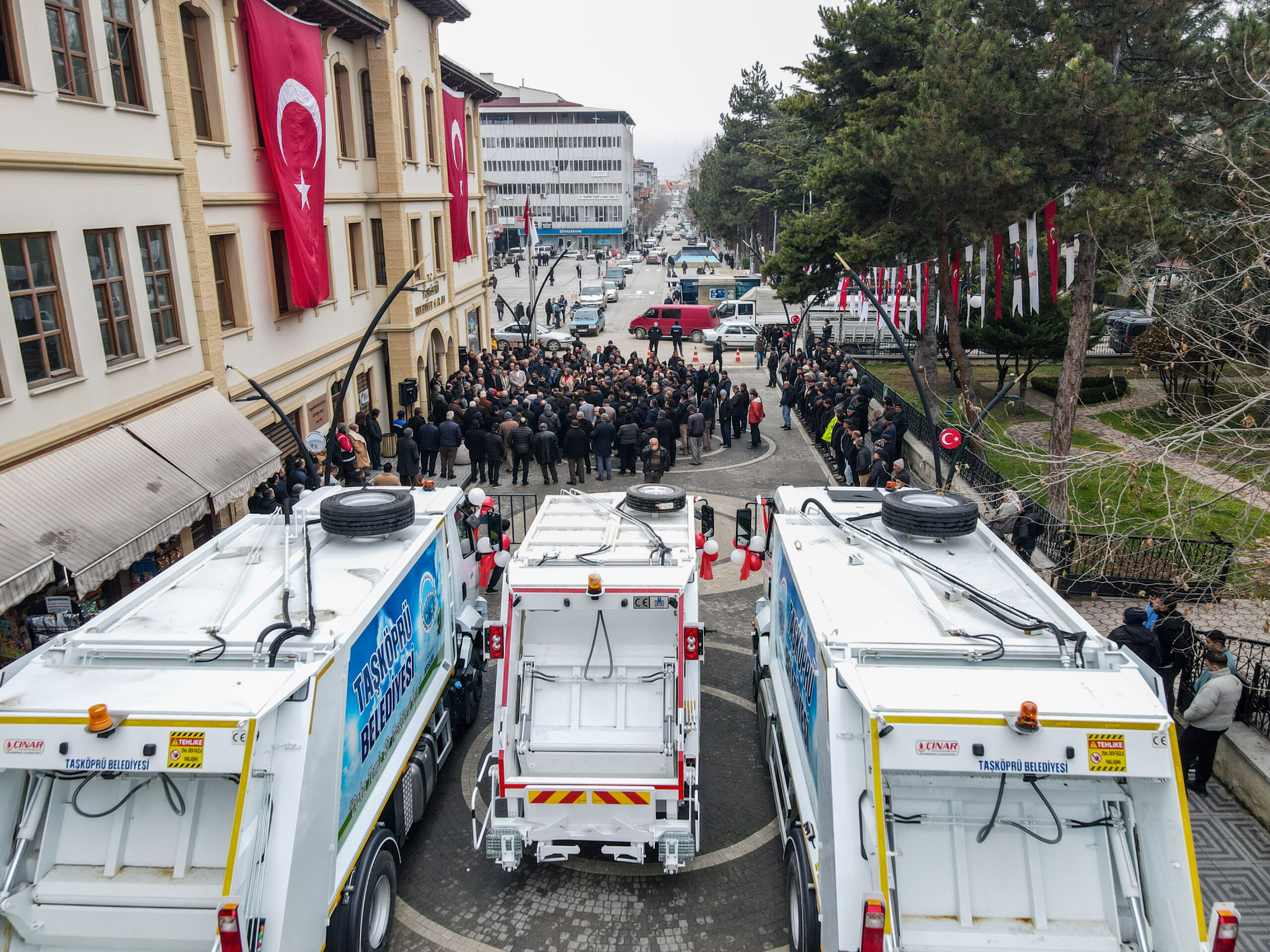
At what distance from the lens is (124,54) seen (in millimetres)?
12711

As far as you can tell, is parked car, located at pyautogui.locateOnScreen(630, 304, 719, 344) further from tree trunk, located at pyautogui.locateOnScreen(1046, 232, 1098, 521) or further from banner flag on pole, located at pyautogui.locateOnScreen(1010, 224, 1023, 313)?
tree trunk, located at pyautogui.locateOnScreen(1046, 232, 1098, 521)

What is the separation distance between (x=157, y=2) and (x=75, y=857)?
1261 centimetres

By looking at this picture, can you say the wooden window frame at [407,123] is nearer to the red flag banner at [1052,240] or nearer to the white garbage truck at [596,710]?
Result: the red flag banner at [1052,240]

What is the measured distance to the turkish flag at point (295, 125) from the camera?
1630 centimetres

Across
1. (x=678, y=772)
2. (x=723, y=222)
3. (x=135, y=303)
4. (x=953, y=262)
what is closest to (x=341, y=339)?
(x=135, y=303)

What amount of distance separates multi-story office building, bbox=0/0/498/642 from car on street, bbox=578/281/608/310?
29201 millimetres

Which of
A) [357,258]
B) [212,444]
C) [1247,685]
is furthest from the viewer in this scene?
[357,258]

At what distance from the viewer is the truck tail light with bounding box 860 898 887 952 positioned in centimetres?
508

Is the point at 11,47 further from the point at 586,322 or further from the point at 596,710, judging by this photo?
the point at 586,322

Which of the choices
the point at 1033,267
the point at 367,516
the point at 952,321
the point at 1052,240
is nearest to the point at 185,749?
the point at 367,516

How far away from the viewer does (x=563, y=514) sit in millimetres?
9594

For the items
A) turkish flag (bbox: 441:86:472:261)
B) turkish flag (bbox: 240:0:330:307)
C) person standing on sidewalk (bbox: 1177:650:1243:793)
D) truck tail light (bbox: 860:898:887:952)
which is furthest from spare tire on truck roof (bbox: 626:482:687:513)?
turkish flag (bbox: 441:86:472:261)

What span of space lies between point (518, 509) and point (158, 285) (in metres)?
7.84

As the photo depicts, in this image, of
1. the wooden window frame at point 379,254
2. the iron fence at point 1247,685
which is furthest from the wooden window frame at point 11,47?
the iron fence at point 1247,685
